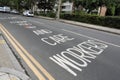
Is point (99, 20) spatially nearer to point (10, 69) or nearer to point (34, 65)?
point (34, 65)

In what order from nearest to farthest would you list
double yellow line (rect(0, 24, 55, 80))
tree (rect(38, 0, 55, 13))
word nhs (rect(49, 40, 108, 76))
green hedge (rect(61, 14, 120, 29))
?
double yellow line (rect(0, 24, 55, 80))
word nhs (rect(49, 40, 108, 76))
green hedge (rect(61, 14, 120, 29))
tree (rect(38, 0, 55, 13))

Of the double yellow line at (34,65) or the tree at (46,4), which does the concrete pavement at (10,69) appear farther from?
the tree at (46,4)

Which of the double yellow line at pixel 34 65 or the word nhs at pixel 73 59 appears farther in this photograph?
the word nhs at pixel 73 59

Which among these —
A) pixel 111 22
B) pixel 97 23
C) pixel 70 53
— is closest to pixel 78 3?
pixel 97 23

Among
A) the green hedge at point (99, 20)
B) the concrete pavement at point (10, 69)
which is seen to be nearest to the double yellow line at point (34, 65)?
the concrete pavement at point (10, 69)

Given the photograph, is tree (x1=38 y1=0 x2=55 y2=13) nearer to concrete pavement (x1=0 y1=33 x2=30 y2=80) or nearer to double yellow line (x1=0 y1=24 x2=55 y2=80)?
double yellow line (x1=0 y1=24 x2=55 y2=80)

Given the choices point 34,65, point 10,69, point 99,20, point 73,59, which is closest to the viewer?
point 10,69

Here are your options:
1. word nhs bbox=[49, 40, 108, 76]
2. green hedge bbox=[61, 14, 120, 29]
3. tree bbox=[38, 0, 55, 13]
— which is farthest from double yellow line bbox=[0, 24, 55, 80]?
tree bbox=[38, 0, 55, 13]

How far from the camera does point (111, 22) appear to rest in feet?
83.3

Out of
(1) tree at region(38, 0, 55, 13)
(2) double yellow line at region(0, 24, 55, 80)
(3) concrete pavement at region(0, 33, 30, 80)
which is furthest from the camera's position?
(1) tree at region(38, 0, 55, 13)

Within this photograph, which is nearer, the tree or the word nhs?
the word nhs

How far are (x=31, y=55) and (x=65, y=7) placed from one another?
3105 inches

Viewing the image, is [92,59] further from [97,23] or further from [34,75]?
[97,23]

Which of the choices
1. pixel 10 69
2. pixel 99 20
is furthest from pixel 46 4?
pixel 10 69
